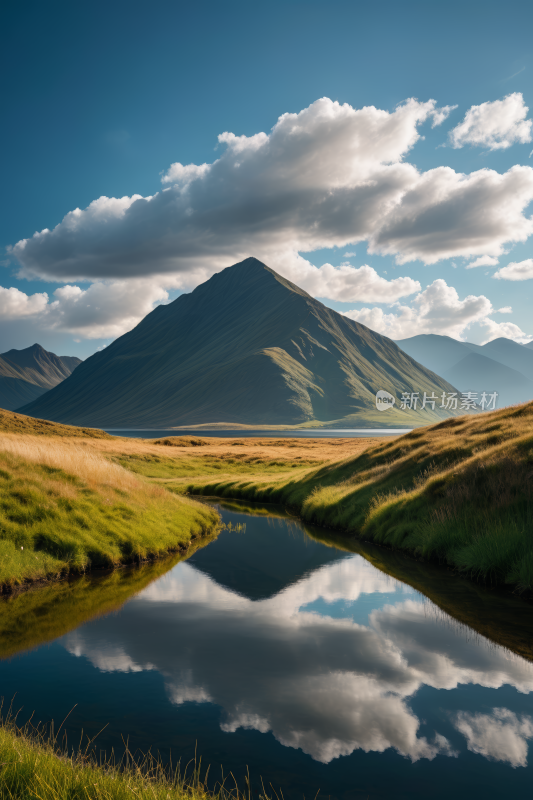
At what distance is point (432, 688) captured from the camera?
40.7 feet

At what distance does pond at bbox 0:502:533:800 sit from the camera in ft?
31.1

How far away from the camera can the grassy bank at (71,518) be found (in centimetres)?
2147

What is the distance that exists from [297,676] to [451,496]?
648 inches

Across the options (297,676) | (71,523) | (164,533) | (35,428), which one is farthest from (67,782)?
(35,428)

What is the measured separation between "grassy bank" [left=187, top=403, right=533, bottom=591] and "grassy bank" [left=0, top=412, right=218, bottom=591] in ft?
41.9

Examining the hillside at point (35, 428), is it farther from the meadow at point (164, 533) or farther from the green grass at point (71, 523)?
the green grass at point (71, 523)

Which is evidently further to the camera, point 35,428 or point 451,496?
point 35,428

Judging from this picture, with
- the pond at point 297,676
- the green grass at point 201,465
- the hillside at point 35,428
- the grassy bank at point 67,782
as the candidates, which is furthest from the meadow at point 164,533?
the hillside at point 35,428

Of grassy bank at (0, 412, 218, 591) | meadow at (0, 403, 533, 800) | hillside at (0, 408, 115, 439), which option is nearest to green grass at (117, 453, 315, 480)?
hillside at (0, 408, 115, 439)

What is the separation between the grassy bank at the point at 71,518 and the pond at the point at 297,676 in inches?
57.6

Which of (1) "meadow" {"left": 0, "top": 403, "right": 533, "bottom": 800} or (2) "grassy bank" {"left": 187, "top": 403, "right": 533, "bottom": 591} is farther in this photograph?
(2) "grassy bank" {"left": 187, "top": 403, "right": 533, "bottom": 591}

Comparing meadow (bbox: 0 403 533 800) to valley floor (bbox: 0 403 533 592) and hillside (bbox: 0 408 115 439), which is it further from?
hillside (bbox: 0 408 115 439)

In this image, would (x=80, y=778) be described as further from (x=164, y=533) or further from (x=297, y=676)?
(x=164, y=533)

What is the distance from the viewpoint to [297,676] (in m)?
13.2
